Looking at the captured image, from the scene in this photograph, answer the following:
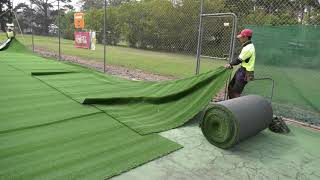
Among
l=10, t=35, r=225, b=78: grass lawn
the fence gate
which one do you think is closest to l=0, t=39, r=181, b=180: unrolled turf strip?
the fence gate

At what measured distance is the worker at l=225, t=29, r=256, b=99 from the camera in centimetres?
561

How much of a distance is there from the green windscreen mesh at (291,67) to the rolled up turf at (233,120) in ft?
6.11

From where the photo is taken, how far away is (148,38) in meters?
14.6

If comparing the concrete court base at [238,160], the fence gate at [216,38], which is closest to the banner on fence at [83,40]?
the fence gate at [216,38]

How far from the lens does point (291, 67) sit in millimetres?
6305

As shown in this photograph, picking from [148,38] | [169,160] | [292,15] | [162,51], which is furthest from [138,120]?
[148,38]

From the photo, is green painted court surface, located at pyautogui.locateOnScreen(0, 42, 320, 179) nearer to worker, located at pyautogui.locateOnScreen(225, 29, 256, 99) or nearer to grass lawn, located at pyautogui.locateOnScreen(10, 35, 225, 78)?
worker, located at pyautogui.locateOnScreen(225, 29, 256, 99)

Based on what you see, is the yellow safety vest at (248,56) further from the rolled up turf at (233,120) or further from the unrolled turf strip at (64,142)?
the unrolled turf strip at (64,142)

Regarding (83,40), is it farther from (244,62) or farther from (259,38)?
(244,62)

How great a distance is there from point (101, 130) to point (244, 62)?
3.01m

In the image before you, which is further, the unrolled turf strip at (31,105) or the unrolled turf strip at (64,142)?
the unrolled turf strip at (31,105)

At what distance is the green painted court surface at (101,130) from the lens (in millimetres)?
3549

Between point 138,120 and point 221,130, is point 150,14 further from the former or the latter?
point 221,130

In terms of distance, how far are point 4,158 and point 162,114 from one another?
2.77m
